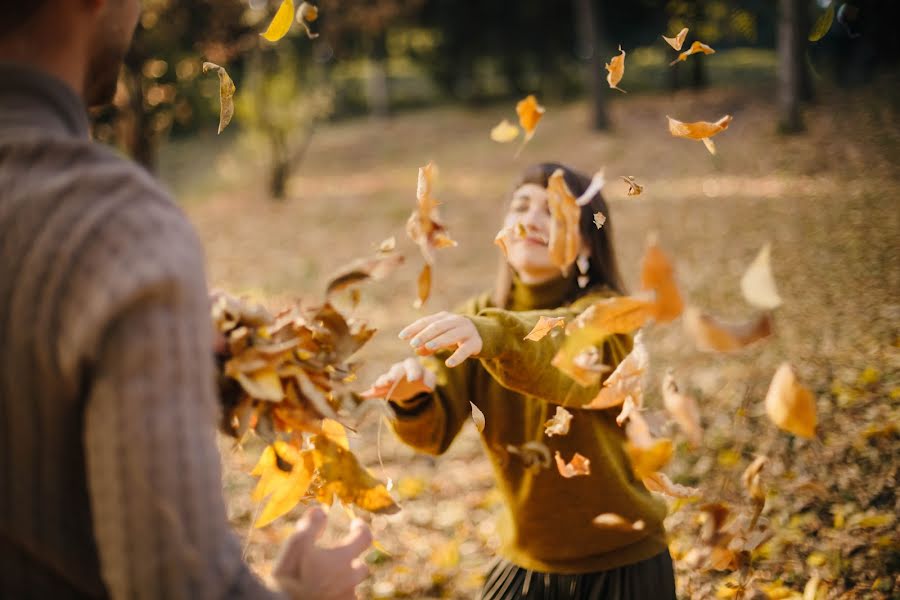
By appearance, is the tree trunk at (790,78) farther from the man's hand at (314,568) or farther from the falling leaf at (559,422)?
the man's hand at (314,568)

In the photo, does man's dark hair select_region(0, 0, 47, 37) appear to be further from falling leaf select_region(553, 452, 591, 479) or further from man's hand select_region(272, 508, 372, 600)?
falling leaf select_region(553, 452, 591, 479)

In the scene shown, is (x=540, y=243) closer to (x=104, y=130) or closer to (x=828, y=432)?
(x=828, y=432)

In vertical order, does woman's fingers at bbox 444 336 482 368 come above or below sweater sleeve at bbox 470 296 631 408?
above

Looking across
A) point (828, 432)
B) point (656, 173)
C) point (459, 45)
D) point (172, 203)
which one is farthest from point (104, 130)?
point (172, 203)

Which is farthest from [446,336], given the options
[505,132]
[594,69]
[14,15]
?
[594,69]

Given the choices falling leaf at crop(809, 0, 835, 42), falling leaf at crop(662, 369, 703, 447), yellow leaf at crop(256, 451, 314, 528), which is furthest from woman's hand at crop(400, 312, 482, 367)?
falling leaf at crop(809, 0, 835, 42)

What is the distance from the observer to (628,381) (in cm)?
182

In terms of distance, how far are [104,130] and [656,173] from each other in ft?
42.5

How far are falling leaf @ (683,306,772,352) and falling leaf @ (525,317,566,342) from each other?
1.78 ft

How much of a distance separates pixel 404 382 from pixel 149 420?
998mm

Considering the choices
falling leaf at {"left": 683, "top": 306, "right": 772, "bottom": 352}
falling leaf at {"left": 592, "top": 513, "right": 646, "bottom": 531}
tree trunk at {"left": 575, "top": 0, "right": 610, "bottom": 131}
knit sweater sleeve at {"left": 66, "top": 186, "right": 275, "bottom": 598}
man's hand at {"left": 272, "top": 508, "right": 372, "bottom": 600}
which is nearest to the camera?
knit sweater sleeve at {"left": 66, "top": 186, "right": 275, "bottom": 598}

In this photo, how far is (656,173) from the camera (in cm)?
1177

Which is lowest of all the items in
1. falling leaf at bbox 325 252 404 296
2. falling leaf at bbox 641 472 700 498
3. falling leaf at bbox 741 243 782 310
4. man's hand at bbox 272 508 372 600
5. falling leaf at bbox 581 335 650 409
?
falling leaf at bbox 641 472 700 498

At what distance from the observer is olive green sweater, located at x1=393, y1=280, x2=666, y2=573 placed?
6.80ft
